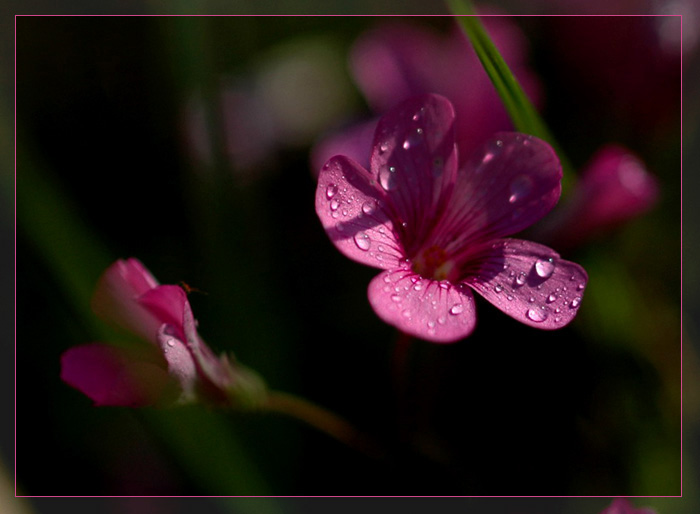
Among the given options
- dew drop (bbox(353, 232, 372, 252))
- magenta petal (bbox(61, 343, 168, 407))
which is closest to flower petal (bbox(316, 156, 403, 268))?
dew drop (bbox(353, 232, 372, 252))

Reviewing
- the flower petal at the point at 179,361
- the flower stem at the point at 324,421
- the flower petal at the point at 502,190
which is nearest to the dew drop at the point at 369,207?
the flower petal at the point at 502,190

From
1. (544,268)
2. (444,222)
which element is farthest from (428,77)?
(544,268)

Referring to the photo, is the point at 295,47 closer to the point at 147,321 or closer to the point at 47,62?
the point at 47,62

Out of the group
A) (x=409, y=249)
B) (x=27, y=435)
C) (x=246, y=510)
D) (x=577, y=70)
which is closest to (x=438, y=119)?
(x=409, y=249)

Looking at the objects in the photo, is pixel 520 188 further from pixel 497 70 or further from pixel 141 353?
pixel 141 353

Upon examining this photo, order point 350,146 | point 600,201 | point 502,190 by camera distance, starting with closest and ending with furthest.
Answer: point 502,190 → point 600,201 → point 350,146

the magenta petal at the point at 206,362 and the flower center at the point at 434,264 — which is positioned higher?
the magenta petal at the point at 206,362

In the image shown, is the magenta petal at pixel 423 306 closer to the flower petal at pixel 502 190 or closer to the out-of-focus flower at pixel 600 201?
the flower petal at pixel 502 190

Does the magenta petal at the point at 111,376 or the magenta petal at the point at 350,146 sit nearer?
the magenta petal at the point at 111,376
